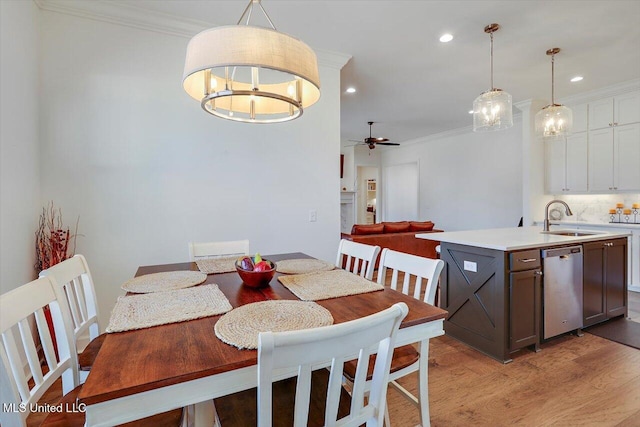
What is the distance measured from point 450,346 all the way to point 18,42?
12.5 ft

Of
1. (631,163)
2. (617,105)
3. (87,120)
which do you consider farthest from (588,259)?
(87,120)

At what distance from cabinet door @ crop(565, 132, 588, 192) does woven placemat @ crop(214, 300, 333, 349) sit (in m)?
5.13

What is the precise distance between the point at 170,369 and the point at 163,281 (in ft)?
2.89

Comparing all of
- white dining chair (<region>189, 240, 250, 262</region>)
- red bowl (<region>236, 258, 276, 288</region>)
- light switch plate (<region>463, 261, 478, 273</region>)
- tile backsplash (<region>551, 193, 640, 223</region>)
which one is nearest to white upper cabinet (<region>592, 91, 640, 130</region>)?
tile backsplash (<region>551, 193, 640, 223</region>)

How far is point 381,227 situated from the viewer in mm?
4848

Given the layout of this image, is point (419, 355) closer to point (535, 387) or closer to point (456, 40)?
point (535, 387)

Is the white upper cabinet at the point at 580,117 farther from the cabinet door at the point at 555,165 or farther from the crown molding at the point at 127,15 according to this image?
the crown molding at the point at 127,15

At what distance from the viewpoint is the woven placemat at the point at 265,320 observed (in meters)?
0.98

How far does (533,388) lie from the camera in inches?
79.9

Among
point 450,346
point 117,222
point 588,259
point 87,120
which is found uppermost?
point 87,120

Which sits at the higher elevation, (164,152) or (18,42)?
(18,42)

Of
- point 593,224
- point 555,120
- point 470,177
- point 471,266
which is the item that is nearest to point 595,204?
point 593,224

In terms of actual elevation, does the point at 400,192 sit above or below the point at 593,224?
above

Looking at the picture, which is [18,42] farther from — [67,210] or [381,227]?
[381,227]
